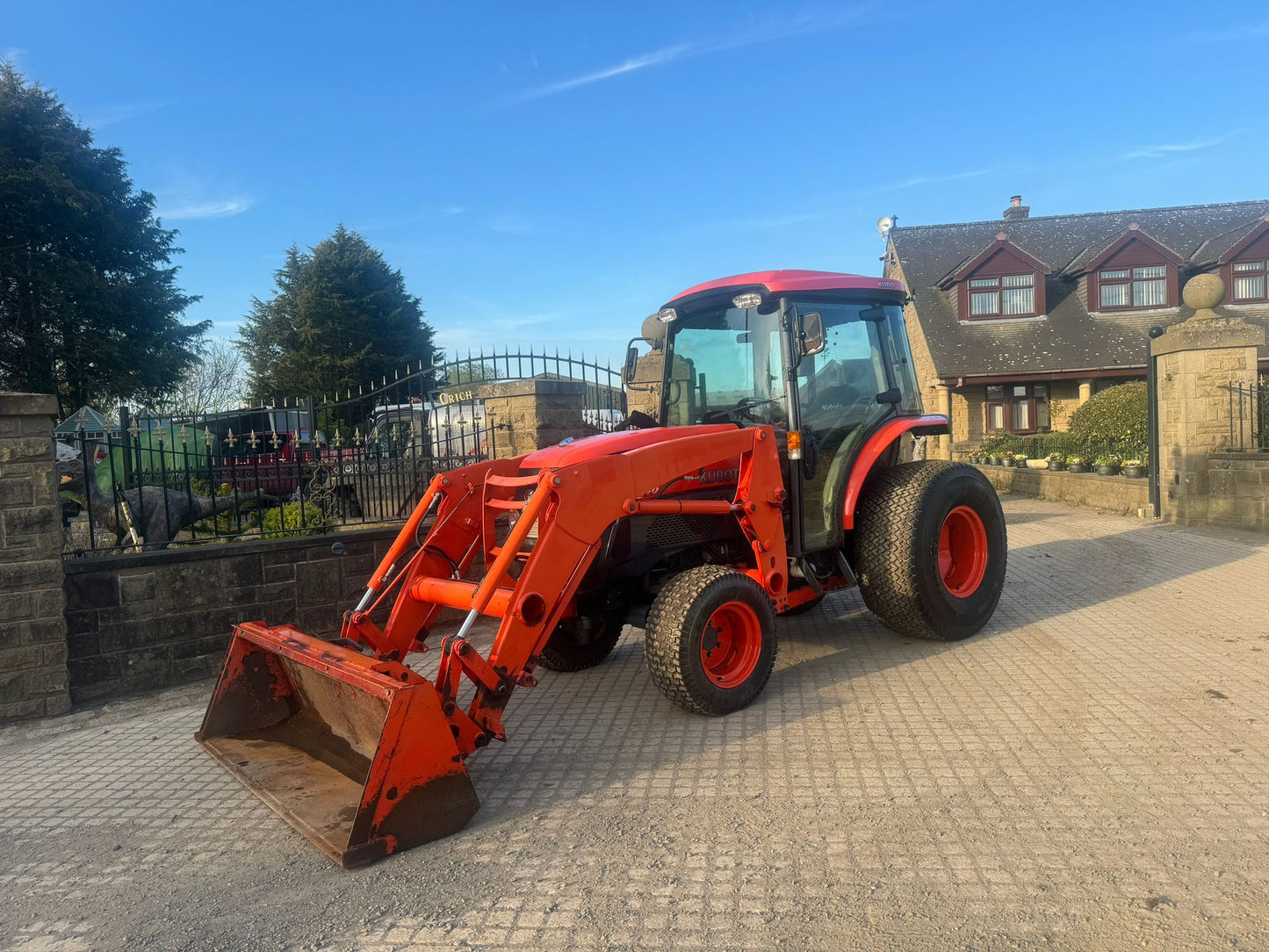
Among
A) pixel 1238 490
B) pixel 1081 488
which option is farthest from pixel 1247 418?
pixel 1081 488

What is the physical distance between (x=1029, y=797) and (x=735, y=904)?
55.6 inches

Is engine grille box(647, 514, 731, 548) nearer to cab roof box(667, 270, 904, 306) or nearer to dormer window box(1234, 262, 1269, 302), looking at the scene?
cab roof box(667, 270, 904, 306)

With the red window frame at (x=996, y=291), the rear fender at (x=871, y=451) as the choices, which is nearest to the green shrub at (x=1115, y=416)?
the red window frame at (x=996, y=291)

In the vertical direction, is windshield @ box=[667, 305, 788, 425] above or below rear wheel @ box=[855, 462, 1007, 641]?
above

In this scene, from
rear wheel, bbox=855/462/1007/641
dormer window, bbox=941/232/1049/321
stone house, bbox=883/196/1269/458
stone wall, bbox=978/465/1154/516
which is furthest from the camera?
dormer window, bbox=941/232/1049/321

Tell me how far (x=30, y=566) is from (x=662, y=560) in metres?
3.66

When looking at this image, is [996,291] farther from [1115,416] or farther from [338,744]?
[338,744]

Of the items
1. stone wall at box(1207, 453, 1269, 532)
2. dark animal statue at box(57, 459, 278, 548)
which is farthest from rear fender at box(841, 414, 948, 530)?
stone wall at box(1207, 453, 1269, 532)

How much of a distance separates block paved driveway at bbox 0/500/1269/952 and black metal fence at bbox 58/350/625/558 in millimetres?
1557

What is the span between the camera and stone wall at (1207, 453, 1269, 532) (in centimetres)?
977

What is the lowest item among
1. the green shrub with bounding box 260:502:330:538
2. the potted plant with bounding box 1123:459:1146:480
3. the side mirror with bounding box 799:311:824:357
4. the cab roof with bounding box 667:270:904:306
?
the potted plant with bounding box 1123:459:1146:480

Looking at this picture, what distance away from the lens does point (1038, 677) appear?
508 cm

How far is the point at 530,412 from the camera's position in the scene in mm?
8102

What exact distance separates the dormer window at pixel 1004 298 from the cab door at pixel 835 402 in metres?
20.5
